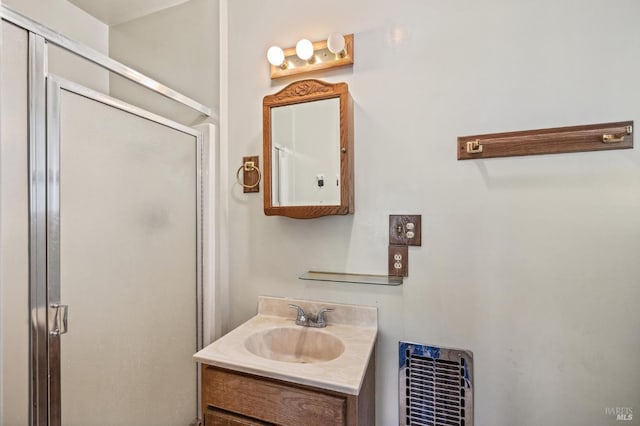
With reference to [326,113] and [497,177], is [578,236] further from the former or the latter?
[326,113]

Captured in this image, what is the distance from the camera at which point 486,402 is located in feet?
3.80

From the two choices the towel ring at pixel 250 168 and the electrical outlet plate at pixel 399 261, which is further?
the towel ring at pixel 250 168

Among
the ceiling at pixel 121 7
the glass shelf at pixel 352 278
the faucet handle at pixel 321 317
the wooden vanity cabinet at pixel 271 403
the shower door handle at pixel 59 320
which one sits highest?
the ceiling at pixel 121 7

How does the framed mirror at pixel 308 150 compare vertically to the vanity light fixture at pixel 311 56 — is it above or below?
below

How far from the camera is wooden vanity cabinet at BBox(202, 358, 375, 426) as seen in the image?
0.90m

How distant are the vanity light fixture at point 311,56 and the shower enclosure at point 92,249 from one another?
474 mm

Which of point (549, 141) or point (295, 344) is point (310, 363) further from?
point (549, 141)

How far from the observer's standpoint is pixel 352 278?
131 centimetres

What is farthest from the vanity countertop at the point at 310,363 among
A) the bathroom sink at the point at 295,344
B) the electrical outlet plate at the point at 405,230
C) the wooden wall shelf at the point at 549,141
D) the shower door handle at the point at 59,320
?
the wooden wall shelf at the point at 549,141

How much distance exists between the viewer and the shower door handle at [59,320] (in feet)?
3.10

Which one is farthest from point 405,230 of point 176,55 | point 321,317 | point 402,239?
point 176,55

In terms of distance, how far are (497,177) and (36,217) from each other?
1.61 meters

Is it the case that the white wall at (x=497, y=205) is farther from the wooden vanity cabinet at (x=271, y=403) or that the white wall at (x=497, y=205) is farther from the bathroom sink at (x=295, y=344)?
the wooden vanity cabinet at (x=271, y=403)

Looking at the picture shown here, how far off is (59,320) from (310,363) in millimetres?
880
